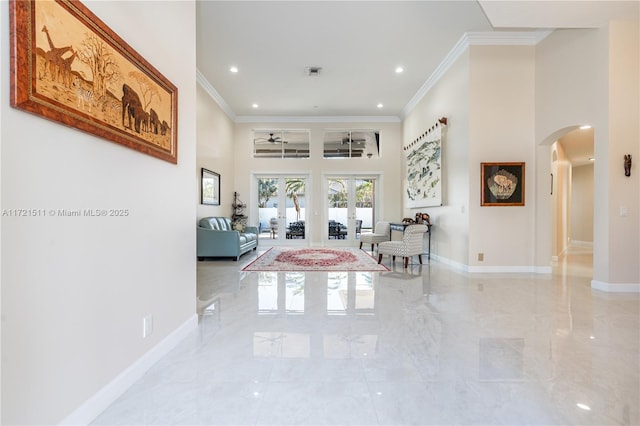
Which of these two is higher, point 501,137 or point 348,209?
point 501,137

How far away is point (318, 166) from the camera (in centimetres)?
869

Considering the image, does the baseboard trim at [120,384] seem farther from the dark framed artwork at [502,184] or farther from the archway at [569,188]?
the archway at [569,188]

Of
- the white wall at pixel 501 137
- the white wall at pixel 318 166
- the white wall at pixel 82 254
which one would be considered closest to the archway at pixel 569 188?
the white wall at pixel 501 137

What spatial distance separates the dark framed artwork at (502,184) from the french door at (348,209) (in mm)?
4152

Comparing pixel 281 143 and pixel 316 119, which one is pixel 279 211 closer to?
pixel 281 143

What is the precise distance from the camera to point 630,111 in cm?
375

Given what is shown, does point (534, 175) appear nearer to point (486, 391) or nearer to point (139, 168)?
point (486, 391)

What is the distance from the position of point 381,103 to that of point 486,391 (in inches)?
278

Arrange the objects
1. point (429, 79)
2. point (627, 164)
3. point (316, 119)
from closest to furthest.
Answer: point (627, 164) → point (429, 79) → point (316, 119)

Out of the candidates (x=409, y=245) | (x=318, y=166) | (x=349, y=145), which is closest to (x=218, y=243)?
(x=409, y=245)

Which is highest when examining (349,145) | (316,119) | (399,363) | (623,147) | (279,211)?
(316,119)

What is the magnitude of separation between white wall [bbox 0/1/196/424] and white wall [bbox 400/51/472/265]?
447cm

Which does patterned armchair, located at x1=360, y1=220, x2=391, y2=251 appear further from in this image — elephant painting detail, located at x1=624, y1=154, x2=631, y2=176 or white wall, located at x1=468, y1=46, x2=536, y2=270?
elephant painting detail, located at x1=624, y1=154, x2=631, y2=176

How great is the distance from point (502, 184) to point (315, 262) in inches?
138
